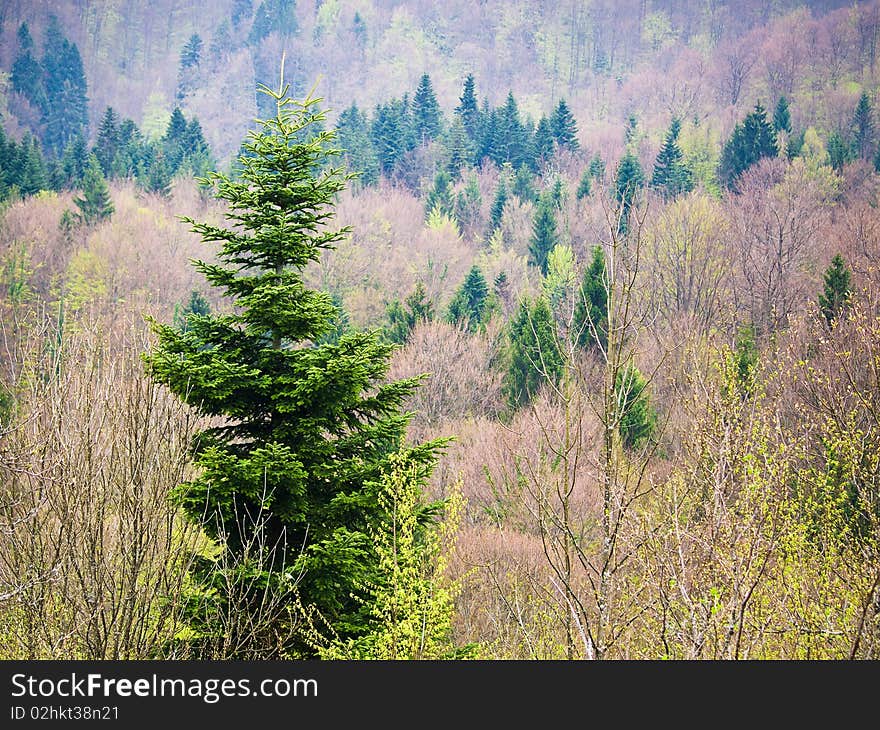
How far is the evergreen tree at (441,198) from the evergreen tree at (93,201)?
70.7 ft

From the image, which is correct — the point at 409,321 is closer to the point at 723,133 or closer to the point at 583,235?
the point at 583,235

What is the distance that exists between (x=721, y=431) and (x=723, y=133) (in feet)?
240

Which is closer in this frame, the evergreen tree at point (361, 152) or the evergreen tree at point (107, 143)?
the evergreen tree at point (107, 143)

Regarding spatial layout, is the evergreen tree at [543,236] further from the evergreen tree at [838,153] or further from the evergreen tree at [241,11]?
the evergreen tree at [241,11]

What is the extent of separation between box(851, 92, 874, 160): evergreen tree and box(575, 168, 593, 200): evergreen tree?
1916 cm

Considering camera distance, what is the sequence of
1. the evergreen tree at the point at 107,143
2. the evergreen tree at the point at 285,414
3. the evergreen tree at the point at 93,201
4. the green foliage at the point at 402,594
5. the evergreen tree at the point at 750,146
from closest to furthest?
the green foliage at the point at 402,594 < the evergreen tree at the point at 285,414 < the evergreen tree at the point at 93,201 < the evergreen tree at the point at 750,146 < the evergreen tree at the point at 107,143

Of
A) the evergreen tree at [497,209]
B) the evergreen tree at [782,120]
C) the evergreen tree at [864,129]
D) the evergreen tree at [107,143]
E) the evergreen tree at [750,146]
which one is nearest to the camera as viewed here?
the evergreen tree at [750,146]

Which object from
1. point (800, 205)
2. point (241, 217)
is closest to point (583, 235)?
point (800, 205)

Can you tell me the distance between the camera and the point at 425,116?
77188mm

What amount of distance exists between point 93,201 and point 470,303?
79.5ft

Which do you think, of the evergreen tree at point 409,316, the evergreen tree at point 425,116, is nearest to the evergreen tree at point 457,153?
the evergreen tree at point 425,116

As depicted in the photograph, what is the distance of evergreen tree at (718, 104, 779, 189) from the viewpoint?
202ft

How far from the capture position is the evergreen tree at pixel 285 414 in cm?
913

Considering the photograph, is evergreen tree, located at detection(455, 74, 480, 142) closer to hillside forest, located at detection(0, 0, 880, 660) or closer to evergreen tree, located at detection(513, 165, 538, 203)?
hillside forest, located at detection(0, 0, 880, 660)
